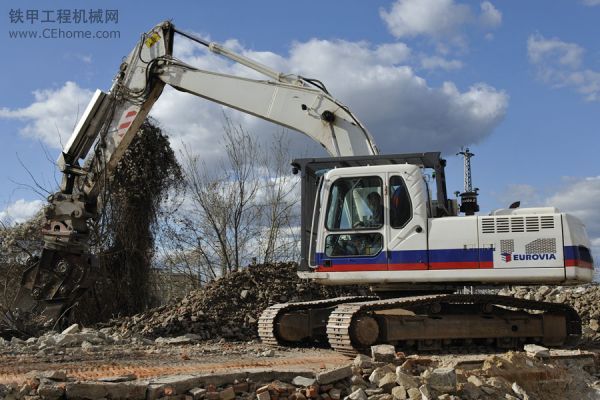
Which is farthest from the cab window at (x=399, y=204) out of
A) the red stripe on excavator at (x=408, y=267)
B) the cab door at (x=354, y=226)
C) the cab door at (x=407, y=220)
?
the red stripe on excavator at (x=408, y=267)

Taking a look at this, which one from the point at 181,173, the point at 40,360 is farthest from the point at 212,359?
the point at 181,173

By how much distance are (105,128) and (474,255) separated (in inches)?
270

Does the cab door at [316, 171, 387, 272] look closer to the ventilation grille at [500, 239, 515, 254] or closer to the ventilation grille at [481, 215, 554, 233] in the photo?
the ventilation grille at [481, 215, 554, 233]

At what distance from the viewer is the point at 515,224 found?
28.9 feet

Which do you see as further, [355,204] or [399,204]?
[355,204]

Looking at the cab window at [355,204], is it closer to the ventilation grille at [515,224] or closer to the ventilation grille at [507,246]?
the ventilation grille at [515,224]

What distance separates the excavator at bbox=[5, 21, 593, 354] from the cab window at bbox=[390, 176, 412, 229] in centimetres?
1

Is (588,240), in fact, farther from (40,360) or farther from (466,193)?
(40,360)

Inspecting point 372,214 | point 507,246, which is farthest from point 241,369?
point 507,246

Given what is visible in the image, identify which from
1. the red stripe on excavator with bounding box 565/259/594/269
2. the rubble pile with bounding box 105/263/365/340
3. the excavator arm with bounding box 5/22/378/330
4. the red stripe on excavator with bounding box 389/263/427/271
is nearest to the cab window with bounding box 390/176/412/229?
the red stripe on excavator with bounding box 389/263/427/271

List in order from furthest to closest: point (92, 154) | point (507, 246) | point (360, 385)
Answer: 1. point (92, 154)
2. point (507, 246)
3. point (360, 385)

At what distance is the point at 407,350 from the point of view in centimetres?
912

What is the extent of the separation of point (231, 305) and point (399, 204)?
561 centimetres

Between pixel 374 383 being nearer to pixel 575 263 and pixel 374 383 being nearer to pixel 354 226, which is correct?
pixel 354 226
